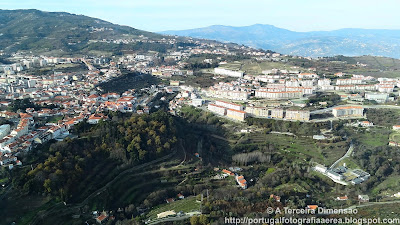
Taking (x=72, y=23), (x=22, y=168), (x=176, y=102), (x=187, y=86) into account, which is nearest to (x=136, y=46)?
(x=72, y=23)

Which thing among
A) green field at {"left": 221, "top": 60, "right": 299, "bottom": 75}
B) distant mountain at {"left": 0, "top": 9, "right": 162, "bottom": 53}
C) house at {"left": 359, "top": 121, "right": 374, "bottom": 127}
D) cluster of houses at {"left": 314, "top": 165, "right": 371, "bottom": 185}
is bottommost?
cluster of houses at {"left": 314, "top": 165, "right": 371, "bottom": 185}

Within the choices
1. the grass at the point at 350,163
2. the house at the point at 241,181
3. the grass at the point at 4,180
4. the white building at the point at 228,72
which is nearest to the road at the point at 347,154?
the grass at the point at 350,163

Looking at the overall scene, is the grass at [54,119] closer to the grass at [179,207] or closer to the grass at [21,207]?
the grass at [21,207]

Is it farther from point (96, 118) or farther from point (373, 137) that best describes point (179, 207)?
Result: point (373, 137)

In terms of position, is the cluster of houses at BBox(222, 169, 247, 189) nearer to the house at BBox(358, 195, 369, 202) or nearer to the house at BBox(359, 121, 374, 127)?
the house at BBox(358, 195, 369, 202)

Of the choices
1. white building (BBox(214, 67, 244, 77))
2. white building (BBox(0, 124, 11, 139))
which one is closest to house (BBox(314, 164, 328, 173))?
white building (BBox(0, 124, 11, 139))
